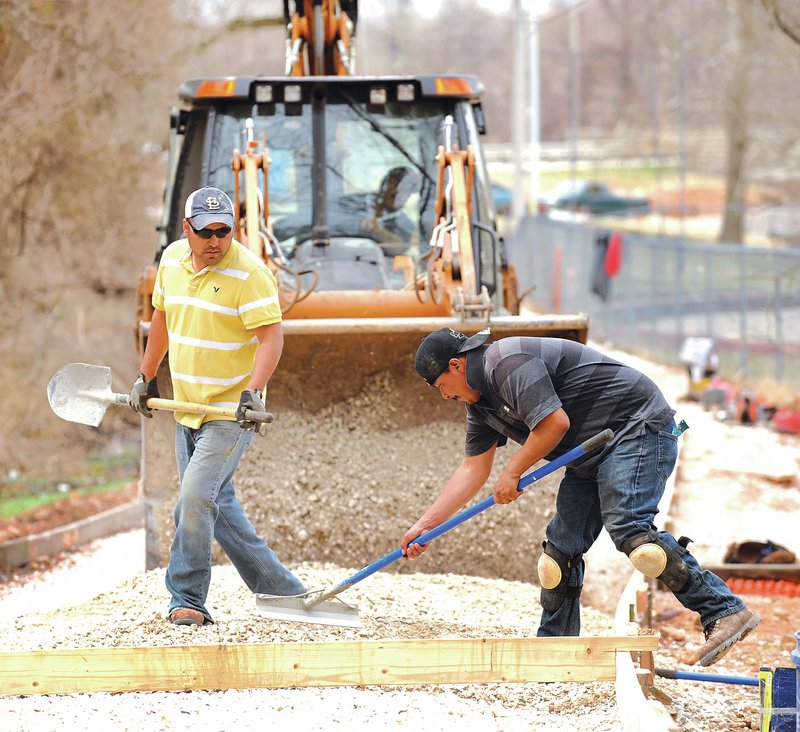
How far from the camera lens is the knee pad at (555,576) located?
5.70 m

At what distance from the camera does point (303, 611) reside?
604cm

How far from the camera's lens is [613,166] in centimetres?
5519

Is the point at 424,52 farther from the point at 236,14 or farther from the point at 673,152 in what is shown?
the point at 236,14

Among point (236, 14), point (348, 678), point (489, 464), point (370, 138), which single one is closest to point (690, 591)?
point (489, 464)

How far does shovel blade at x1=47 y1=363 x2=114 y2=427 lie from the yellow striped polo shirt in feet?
1.67

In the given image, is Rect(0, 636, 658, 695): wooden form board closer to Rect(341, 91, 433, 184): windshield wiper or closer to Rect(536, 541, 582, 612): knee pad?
Rect(536, 541, 582, 612): knee pad

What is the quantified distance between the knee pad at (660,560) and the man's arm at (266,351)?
177 centimetres

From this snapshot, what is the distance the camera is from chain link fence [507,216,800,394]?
16.4 metres

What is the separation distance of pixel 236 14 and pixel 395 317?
18375mm

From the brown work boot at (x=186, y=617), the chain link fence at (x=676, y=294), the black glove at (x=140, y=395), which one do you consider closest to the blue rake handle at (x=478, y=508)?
the brown work boot at (x=186, y=617)

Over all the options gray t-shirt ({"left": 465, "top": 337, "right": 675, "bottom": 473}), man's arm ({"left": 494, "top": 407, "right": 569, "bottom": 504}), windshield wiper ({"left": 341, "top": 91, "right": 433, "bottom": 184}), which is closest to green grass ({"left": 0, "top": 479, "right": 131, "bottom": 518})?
windshield wiper ({"left": 341, "top": 91, "right": 433, "bottom": 184})

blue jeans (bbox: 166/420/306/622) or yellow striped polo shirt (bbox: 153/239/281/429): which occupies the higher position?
yellow striped polo shirt (bbox: 153/239/281/429)

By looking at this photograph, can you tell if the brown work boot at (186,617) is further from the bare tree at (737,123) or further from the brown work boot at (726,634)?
the bare tree at (737,123)

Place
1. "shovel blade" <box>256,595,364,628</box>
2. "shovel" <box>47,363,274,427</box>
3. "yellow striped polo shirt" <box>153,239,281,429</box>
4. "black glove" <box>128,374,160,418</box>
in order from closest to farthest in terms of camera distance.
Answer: "yellow striped polo shirt" <box>153,239,281,429</box> < "shovel blade" <box>256,595,364,628</box> < "black glove" <box>128,374,160,418</box> < "shovel" <box>47,363,274,427</box>
